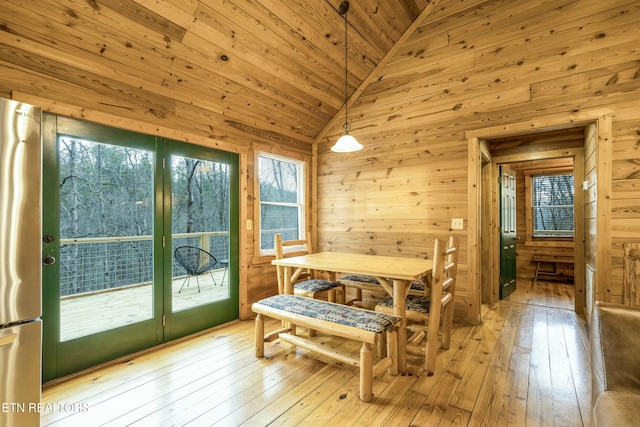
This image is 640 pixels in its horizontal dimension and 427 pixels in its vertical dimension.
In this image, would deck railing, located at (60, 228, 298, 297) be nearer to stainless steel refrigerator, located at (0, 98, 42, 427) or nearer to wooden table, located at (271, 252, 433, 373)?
stainless steel refrigerator, located at (0, 98, 42, 427)

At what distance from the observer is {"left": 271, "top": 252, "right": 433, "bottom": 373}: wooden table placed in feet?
7.32

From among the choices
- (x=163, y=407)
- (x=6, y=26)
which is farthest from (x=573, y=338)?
(x=6, y=26)

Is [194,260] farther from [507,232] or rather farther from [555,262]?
[555,262]

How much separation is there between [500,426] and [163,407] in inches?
79.0

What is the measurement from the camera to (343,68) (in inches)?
143

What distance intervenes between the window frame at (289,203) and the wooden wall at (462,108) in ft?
0.76

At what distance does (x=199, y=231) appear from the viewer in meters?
3.14

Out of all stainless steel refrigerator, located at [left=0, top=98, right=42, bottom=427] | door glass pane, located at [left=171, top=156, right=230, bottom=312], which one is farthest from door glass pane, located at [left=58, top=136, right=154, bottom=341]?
stainless steel refrigerator, located at [left=0, top=98, right=42, bottom=427]

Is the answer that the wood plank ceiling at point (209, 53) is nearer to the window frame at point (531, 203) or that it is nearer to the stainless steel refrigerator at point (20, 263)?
the stainless steel refrigerator at point (20, 263)

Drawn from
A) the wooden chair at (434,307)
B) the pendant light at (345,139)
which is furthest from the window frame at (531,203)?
the pendant light at (345,139)

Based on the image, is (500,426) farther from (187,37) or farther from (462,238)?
(187,37)

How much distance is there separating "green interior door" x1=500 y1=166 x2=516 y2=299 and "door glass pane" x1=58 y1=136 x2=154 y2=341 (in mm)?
4481

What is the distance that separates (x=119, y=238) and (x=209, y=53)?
1.79 m

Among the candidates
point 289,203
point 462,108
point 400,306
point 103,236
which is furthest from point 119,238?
point 462,108
